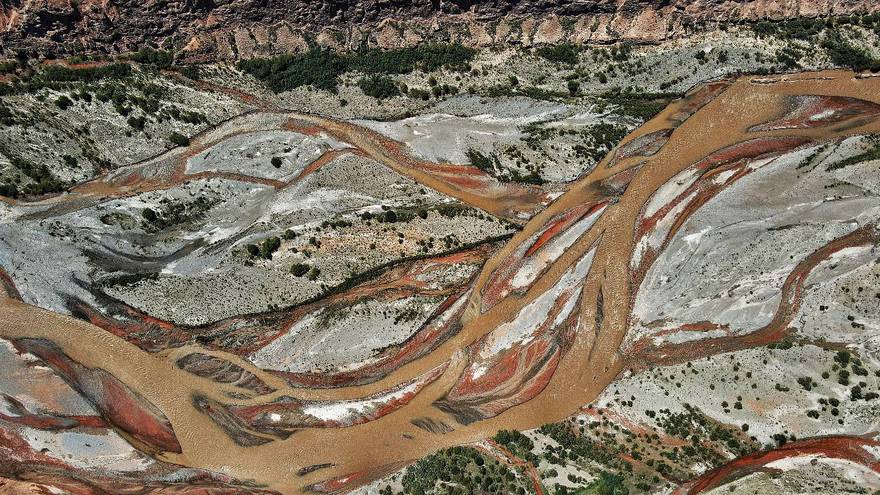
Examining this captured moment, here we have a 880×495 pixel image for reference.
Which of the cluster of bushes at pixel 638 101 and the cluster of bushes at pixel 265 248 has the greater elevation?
the cluster of bushes at pixel 638 101

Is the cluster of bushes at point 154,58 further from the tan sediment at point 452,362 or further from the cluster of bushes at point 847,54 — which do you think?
the cluster of bushes at point 847,54

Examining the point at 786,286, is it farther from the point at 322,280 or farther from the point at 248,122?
the point at 248,122

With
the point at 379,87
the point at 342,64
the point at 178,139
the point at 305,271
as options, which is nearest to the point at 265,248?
the point at 305,271

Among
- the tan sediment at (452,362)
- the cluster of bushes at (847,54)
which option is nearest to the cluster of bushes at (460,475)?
the tan sediment at (452,362)

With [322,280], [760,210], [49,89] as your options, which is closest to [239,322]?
[322,280]

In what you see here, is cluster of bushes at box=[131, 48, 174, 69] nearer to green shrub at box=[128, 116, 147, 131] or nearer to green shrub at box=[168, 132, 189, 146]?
green shrub at box=[128, 116, 147, 131]

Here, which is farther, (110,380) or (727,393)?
(110,380)

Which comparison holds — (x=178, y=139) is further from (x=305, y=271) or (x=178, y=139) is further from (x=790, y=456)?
(x=790, y=456)
